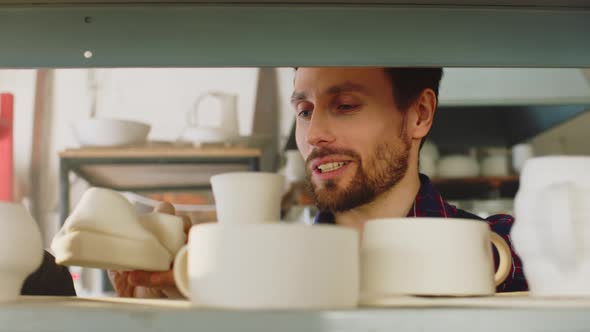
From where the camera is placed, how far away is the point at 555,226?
47cm

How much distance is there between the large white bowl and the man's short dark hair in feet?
4.41

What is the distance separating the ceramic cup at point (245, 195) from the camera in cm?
61

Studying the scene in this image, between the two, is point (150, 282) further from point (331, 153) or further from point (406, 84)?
point (406, 84)

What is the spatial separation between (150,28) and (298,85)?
60 centimetres

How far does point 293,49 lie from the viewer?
65 cm

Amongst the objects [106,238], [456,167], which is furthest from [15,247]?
[456,167]

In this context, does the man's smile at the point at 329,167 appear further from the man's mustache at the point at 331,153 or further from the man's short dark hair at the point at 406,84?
the man's short dark hair at the point at 406,84

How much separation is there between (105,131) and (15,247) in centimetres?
197

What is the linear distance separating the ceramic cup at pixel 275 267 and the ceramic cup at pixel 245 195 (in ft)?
0.67

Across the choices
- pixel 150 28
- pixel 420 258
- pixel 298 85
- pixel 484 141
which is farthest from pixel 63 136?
pixel 420 258

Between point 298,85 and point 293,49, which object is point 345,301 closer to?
point 293,49

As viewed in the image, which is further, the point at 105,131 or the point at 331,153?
the point at 105,131

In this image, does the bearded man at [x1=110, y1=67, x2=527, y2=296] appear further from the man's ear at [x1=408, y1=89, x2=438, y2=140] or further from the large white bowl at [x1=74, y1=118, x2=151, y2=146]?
the large white bowl at [x1=74, y1=118, x2=151, y2=146]

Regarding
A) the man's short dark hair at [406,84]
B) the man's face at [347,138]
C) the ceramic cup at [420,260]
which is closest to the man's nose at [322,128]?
the man's face at [347,138]
